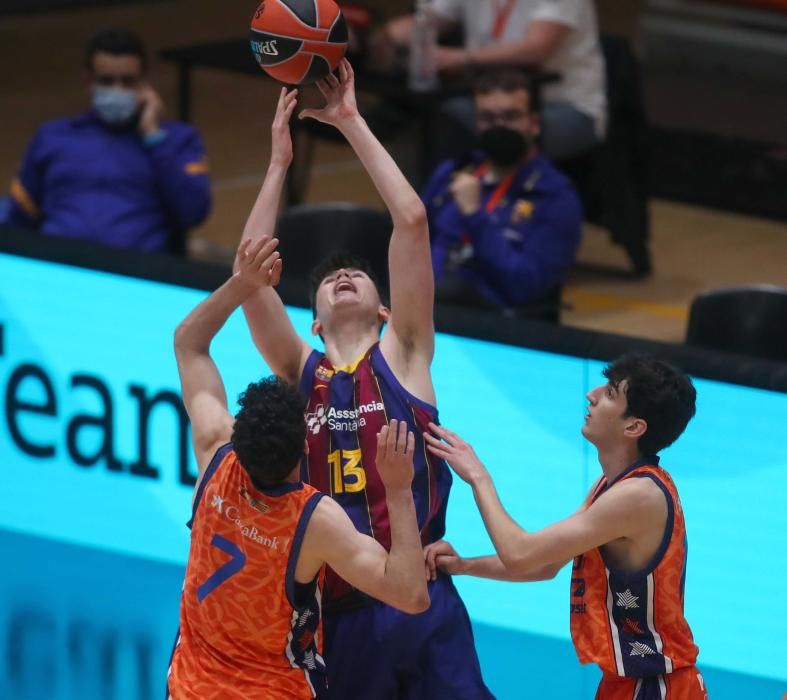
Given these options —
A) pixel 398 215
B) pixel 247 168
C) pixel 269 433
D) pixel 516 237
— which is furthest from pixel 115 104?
pixel 269 433

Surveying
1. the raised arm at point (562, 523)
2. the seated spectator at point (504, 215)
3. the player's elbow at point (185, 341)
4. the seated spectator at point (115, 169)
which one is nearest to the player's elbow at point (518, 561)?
the raised arm at point (562, 523)

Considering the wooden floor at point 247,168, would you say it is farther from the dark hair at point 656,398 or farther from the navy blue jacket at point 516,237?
the dark hair at point 656,398

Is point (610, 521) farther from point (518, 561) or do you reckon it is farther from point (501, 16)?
point (501, 16)

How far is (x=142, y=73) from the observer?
26.4 feet

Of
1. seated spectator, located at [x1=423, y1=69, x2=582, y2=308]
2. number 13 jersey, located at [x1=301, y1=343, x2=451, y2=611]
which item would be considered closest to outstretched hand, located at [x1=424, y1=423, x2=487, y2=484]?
number 13 jersey, located at [x1=301, y1=343, x2=451, y2=611]

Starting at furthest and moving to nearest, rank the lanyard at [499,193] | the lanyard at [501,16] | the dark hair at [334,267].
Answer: the lanyard at [501,16], the lanyard at [499,193], the dark hair at [334,267]

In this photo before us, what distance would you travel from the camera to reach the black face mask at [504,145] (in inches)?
301

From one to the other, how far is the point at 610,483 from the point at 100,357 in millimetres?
2909

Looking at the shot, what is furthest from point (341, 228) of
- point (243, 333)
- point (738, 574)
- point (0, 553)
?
point (738, 574)

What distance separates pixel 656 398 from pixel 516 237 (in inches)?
129

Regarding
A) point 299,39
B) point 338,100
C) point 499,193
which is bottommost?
point 499,193

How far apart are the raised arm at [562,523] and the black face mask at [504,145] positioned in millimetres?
3219

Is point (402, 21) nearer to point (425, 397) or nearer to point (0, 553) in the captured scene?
point (0, 553)

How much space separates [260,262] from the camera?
181 inches
